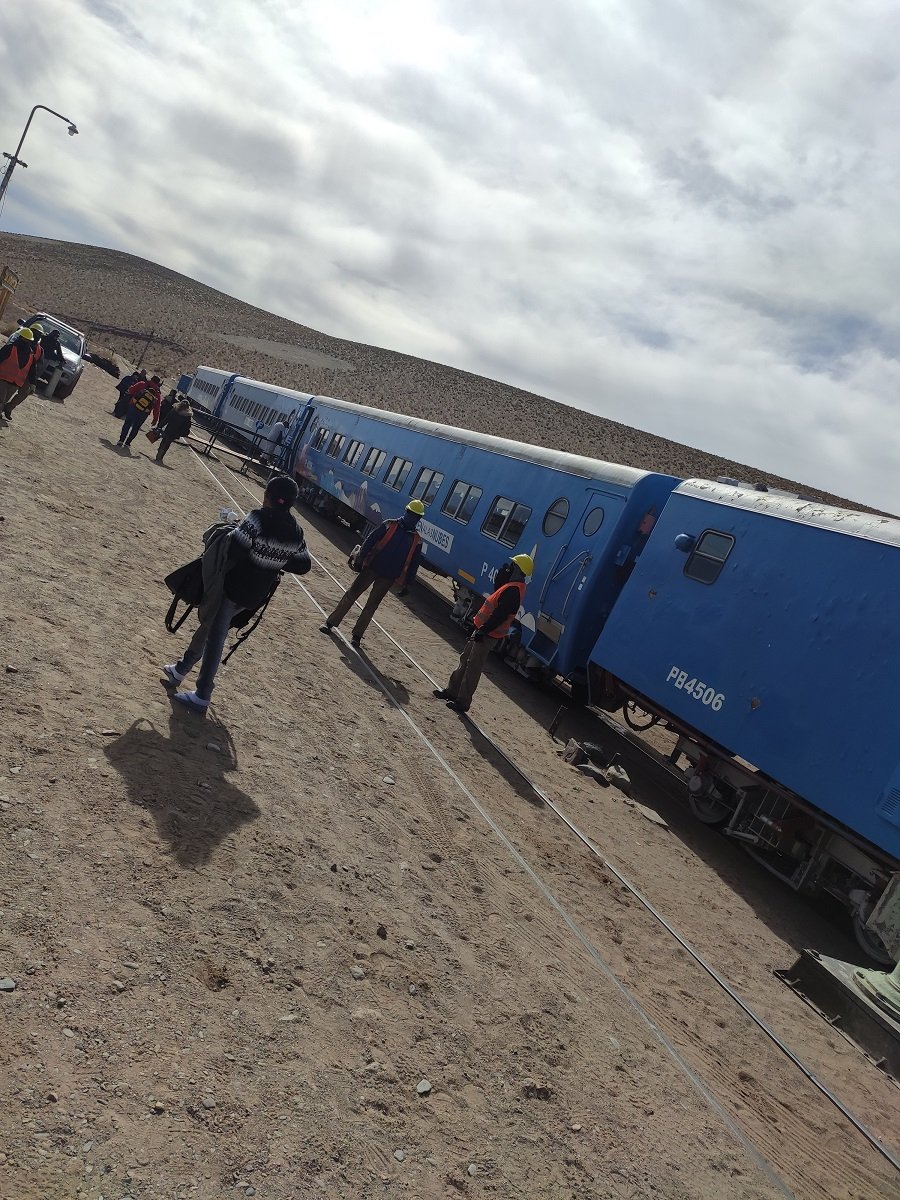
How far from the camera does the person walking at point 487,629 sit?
997 cm

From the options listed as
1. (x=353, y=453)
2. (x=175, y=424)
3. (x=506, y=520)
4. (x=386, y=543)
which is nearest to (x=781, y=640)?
(x=386, y=543)

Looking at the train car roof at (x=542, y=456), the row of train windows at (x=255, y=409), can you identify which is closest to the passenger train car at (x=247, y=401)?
the row of train windows at (x=255, y=409)

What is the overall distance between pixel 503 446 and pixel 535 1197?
13050 mm

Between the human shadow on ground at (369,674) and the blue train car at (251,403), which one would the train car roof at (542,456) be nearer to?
the human shadow on ground at (369,674)

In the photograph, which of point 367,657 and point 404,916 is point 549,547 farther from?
point 404,916

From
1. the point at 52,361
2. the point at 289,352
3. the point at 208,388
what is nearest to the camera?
the point at 52,361

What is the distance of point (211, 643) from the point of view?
611 cm

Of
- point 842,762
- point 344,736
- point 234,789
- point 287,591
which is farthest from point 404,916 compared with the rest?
point 287,591

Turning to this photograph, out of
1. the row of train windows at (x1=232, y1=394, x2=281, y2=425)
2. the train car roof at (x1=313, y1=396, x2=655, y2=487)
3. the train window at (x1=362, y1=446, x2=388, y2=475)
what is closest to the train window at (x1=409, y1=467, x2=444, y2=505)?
the train car roof at (x1=313, y1=396, x2=655, y2=487)

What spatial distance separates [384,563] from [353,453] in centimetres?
1254

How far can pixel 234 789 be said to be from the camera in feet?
17.9

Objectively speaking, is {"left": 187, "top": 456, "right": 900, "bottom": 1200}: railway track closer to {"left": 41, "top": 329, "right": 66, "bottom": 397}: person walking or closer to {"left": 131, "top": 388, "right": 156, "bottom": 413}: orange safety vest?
{"left": 131, "top": 388, "right": 156, "bottom": 413}: orange safety vest

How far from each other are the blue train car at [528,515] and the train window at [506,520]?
2 centimetres

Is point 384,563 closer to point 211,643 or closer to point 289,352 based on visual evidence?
point 211,643
